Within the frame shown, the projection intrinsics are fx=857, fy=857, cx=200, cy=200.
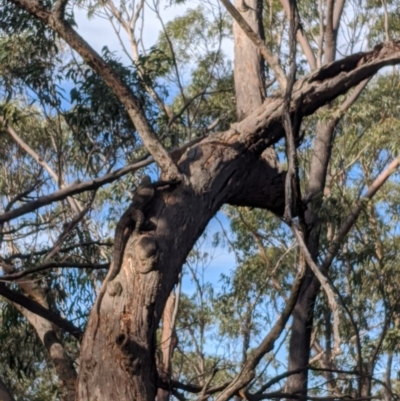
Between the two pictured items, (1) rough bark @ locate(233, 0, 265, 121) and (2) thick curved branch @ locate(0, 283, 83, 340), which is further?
(1) rough bark @ locate(233, 0, 265, 121)

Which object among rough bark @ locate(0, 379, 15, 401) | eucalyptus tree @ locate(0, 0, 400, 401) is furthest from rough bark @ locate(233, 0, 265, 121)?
rough bark @ locate(0, 379, 15, 401)

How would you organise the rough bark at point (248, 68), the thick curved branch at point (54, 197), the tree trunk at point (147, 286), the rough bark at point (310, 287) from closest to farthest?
the tree trunk at point (147, 286), the thick curved branch at point (54, 197), the rough bark at point (248, 68), the rough bark at point (310, 287)

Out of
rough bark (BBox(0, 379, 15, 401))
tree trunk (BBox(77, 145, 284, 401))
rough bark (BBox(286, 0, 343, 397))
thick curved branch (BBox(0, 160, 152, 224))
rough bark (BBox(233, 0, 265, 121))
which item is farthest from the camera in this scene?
rough bark (BBox(286, 0, 343, 397))

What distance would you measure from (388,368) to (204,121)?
3771 mm

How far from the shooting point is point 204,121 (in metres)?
9.27

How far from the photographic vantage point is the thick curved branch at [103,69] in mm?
3689

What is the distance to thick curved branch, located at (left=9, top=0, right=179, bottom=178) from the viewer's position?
145 inches

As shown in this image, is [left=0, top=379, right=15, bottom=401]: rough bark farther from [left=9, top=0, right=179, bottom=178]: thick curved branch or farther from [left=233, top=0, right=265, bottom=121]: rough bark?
[left=233, top=0, right=265, bottom=121]: rough bark

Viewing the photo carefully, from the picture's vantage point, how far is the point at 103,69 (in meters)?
3.77

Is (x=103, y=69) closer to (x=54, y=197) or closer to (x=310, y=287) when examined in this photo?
(x=54, y=197)

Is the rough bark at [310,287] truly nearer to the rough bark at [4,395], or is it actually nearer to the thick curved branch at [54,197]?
the rough bark at [4,395]

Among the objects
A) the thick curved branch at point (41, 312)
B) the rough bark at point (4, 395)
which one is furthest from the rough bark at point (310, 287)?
the rough bark at point (4, 395)

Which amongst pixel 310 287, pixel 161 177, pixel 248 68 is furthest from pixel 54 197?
pixel 310 287

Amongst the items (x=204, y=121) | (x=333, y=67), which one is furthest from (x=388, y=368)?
(x=333, y=67)
